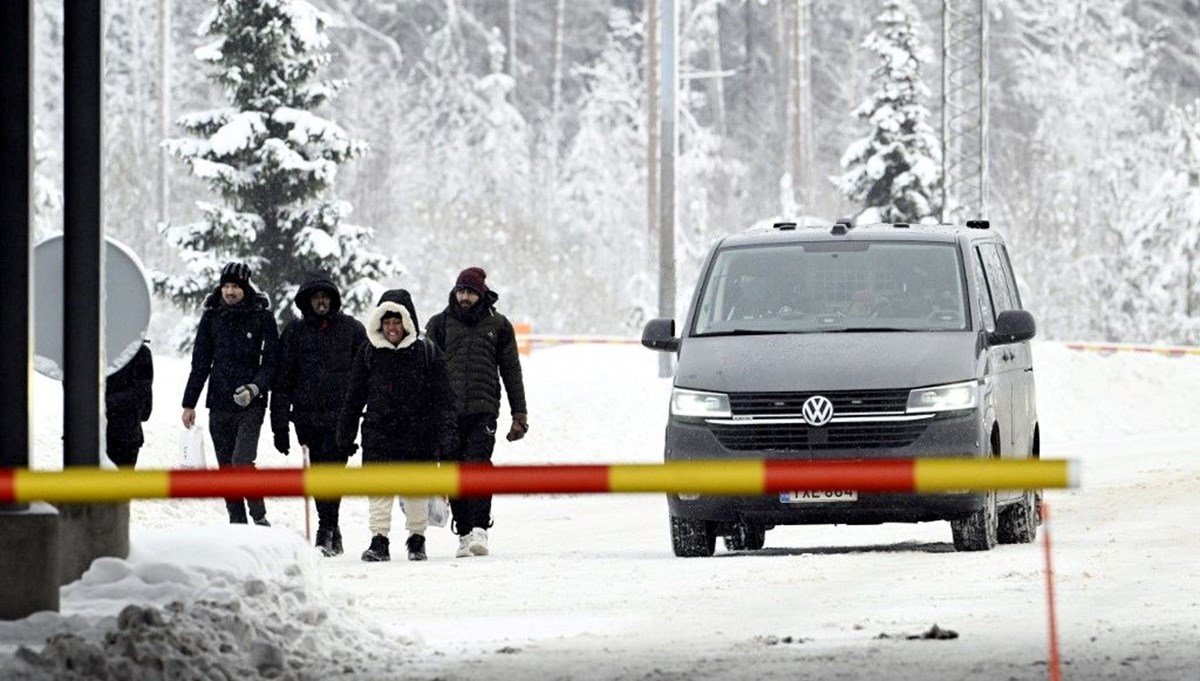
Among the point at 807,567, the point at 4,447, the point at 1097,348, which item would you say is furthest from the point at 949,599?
the point at 1097,348

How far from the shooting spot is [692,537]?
16641 millimetres

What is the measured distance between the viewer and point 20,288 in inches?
424

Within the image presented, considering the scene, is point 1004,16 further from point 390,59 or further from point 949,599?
point 949,599

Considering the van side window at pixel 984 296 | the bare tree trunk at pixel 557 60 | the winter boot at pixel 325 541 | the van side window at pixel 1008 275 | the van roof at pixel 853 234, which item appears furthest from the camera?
the bare tree trunk at pixel 557 60

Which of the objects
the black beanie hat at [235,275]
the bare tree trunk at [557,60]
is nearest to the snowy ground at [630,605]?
the black beanie hat at [235,275]

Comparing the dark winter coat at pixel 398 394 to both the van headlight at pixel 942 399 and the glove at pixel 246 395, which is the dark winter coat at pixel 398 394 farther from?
the van headlight at pixel 942 399

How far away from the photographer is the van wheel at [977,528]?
16.4 metres

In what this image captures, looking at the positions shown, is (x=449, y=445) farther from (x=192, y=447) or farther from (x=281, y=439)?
(x=192, y=447)

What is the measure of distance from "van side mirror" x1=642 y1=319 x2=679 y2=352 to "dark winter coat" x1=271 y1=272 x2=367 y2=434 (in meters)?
2.00

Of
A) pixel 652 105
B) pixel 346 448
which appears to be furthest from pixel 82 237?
pixel 652 105

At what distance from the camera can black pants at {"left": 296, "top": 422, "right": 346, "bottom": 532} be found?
1759 cm

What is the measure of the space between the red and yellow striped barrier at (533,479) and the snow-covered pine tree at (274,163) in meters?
26.7

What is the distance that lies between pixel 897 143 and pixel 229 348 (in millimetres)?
33872

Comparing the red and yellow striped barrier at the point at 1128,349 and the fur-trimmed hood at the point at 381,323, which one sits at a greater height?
the fur-trimmed hood at the point at 381,323
